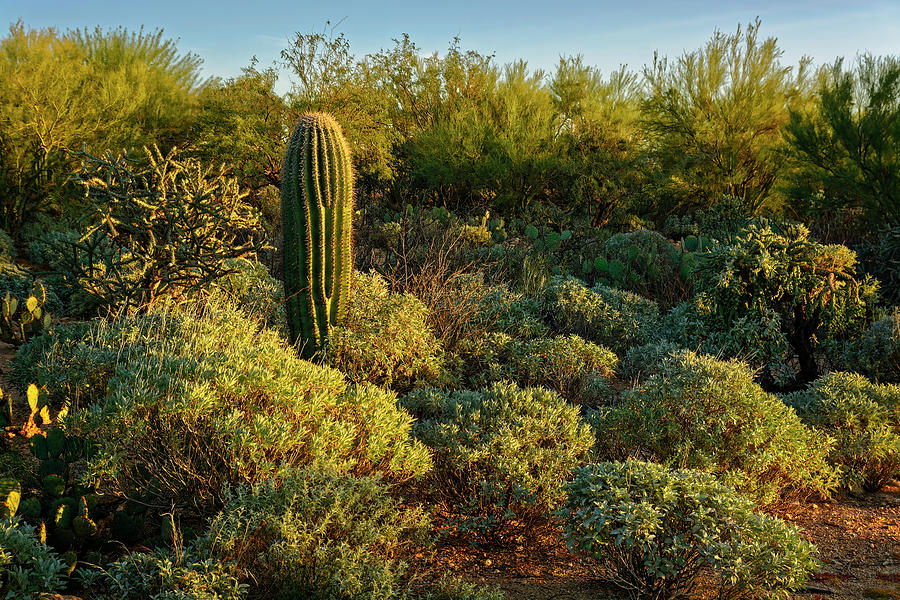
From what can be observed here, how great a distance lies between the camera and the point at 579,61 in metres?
17.0

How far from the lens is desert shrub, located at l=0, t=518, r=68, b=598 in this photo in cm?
246

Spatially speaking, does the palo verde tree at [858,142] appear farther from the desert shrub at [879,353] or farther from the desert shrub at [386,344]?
the desert shrub at [386,344]

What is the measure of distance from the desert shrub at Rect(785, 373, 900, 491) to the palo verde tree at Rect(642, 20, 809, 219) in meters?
11.7

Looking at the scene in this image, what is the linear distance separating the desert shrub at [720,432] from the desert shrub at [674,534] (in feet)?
2.86

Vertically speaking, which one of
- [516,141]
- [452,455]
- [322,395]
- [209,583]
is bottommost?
[209,583]

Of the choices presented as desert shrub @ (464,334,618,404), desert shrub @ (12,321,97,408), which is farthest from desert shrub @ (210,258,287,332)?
desert shrub @ (464,334,618,404)

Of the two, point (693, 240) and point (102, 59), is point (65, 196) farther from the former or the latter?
point (693, 240)

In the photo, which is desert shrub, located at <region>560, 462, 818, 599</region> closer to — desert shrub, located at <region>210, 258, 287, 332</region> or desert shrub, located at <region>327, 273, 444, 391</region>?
desert shrub, located at <region>327, 273, 444, 391</region>

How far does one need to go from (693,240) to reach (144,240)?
8063mm

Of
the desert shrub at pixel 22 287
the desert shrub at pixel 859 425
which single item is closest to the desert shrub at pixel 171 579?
the desert shrub at pixel 859 425

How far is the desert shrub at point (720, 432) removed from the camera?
12.9ft

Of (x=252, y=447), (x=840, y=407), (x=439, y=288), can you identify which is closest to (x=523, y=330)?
(x=439, y=288)

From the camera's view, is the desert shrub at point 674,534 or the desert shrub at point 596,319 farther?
the desert shrub at point 596,319

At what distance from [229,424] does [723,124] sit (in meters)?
16.0
